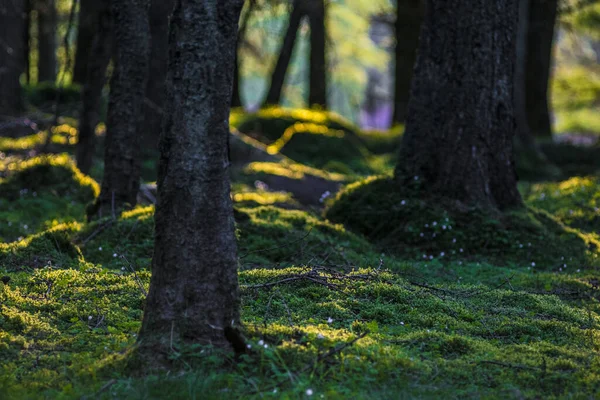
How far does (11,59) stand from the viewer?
56.6 ft

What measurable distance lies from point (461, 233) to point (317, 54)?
1892 centimetres

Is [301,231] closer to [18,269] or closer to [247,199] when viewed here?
[247,199]

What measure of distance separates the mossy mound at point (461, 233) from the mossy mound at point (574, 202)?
4.29 feet

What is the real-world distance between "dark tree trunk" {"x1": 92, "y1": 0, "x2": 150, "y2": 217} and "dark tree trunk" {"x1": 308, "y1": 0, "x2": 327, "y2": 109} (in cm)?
1652

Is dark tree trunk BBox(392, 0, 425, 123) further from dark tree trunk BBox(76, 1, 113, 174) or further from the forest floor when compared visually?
dark tree trunk BBox(76, 1, 113, 174)

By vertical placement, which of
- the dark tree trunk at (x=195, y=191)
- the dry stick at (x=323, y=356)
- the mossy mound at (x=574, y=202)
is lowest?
the mossy mound at (x=574, y=202)

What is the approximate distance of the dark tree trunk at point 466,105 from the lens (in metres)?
9.54

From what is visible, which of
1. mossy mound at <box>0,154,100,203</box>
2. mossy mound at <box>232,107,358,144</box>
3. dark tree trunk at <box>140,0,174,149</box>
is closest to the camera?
mossy mound at <box>0,154,100,203</box>

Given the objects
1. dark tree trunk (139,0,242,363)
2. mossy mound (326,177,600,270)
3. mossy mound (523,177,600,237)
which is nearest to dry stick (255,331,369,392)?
dark tree trunk (139,0,242,363)

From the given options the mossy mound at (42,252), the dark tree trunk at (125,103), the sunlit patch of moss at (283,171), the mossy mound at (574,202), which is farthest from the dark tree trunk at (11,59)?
the mossy mound at (574,202)

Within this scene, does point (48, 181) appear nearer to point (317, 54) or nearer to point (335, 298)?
point (335, 298)

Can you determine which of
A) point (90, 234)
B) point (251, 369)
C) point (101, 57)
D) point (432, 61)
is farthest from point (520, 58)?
point (251, 369)

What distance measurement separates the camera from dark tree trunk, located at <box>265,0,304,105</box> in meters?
24.2

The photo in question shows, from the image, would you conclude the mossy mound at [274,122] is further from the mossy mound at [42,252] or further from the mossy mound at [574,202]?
the mossy mound at [42,252]
